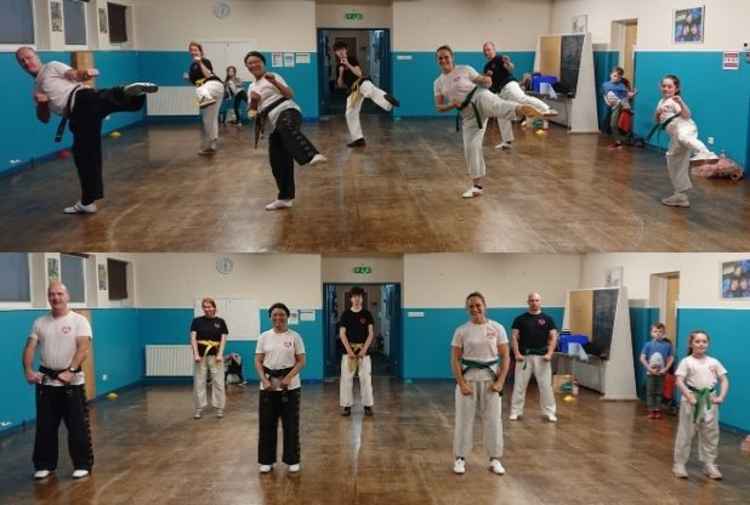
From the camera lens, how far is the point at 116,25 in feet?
33.1

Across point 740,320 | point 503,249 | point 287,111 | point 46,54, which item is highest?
point 46,54

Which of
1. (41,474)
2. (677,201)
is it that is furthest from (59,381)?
(677,201)

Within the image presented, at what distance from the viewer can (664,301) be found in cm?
804

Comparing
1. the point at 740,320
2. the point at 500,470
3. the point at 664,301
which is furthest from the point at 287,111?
the point at 664,301

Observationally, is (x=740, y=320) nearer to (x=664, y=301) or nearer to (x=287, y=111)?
(x=664, y=301)

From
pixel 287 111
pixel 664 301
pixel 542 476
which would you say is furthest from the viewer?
pixel 664 301

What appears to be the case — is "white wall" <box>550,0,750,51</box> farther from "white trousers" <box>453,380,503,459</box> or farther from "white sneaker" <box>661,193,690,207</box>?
"white trousers" <box>453,380,503,459</box>

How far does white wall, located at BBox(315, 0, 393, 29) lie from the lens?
11.4 meters

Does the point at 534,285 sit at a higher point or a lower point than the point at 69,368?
lower

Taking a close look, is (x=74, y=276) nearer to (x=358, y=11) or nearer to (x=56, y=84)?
(x=56, y=84)

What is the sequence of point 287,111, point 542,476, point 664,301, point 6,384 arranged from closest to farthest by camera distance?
point 542,476
point 287,111
point 6,384
point 664,301

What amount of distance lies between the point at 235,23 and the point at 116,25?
1.47 m

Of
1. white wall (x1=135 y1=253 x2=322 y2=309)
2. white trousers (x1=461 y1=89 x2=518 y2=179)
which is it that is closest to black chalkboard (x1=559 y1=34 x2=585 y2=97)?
white wall (x1=135 y1=253 x2=322 y2=309)

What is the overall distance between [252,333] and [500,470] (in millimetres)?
6956
